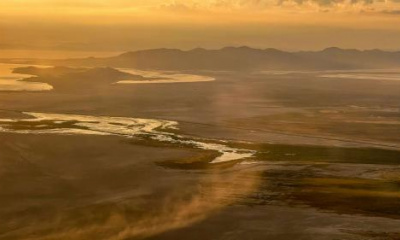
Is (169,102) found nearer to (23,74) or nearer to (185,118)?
(185,118)

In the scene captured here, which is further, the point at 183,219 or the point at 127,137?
the point at 127,137

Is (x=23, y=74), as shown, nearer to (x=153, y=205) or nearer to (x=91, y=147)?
(x=91, y=147)

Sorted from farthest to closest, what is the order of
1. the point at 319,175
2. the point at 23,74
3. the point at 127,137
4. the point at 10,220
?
1. the point at 23,74
2. the point at 127,137
3. the point at 319,175
4. the point at 10,220

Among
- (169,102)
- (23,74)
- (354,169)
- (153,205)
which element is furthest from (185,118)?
(23,74)

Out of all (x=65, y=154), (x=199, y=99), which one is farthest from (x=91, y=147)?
(x=199, y=99)

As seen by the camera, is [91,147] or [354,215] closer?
[354,215]

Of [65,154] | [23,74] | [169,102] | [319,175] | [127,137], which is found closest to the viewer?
[319,175]
